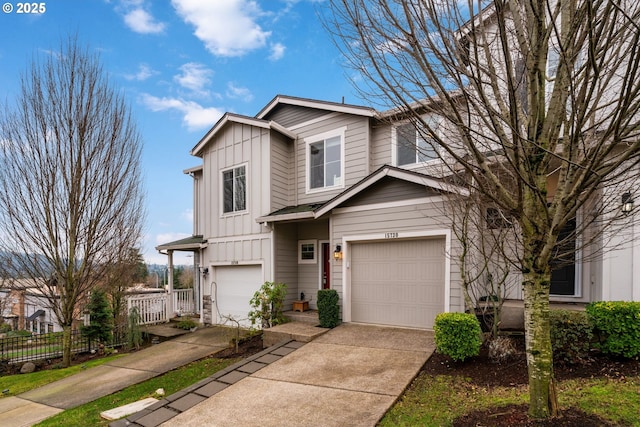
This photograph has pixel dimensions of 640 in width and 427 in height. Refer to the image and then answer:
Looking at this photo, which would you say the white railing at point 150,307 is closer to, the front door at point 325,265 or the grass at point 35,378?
the grass at point 35,378

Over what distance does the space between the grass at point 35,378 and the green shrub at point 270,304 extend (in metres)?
3.90

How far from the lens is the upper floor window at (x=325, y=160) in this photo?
401 inches

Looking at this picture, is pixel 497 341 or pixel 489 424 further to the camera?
pixel 497 341

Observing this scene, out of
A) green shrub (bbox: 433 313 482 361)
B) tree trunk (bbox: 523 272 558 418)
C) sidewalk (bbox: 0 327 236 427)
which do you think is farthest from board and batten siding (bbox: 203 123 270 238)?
tree trunk (bbox: 523 272 558 418)

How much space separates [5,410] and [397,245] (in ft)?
27.2

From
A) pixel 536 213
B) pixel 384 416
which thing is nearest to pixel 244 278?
pixel 384 416

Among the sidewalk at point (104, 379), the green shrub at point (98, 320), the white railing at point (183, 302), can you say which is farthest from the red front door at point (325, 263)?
the green shrub at point (98, 320)

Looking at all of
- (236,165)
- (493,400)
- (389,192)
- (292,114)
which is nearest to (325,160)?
(292,114)

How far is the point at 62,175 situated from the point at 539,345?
415 inches

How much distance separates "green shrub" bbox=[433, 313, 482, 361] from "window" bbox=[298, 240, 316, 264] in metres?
5.50

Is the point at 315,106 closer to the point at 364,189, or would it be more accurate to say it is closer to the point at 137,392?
the point at 364,189

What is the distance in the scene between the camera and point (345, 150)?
1003cm

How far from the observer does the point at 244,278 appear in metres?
10.8

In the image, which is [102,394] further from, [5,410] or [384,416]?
[384,416]
